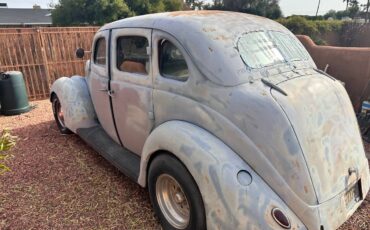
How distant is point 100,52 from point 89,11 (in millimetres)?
22925

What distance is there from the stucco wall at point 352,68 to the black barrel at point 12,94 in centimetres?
720

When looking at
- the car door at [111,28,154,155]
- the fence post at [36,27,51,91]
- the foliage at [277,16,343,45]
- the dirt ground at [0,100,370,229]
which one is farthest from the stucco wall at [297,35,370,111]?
the foliage at [277,16,343,45]

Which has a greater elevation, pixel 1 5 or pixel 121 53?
pixel 1 5

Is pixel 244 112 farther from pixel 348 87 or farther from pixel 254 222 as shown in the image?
pixel 348 87

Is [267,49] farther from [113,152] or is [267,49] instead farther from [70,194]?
[70,194]

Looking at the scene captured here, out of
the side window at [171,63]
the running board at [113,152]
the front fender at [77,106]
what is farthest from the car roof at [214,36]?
the front fender at [77,106]

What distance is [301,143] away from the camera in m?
2.24

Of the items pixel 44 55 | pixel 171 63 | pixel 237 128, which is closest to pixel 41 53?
pixel 44 55

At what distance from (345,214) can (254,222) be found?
2.84 feet

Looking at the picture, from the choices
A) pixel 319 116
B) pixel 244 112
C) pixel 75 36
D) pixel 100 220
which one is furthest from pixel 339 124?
pixel 75 36

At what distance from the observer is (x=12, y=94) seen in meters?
7.14

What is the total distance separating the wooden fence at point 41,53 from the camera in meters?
8.45

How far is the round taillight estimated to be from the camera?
2.14 meters

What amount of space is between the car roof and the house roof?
36.9 m
